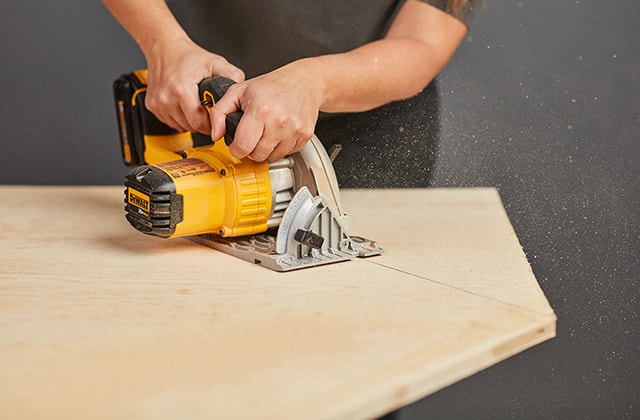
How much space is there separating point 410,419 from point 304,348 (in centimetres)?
167

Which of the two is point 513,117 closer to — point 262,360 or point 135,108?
point 135,108

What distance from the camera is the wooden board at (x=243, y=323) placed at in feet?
2.84

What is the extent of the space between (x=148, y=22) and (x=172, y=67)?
0.23 m

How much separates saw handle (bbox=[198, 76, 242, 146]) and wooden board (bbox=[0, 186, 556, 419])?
0.23 metres

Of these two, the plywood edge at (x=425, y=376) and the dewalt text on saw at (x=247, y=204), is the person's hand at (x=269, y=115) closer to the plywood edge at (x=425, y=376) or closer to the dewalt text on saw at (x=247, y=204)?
the dewalt text on saw at (x=247, y=204)

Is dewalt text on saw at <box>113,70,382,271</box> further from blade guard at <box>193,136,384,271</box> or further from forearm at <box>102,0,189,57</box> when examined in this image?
forearm at <box>102,0,189,57</box>

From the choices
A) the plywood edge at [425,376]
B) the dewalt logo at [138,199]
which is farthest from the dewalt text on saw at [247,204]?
the plywood edge at [425,376]

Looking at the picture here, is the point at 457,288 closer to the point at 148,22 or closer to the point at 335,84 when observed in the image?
the point at 335,84

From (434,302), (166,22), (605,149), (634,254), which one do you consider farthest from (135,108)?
(634,254)

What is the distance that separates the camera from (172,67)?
1592 millimetres

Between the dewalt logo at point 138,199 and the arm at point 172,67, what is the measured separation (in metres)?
0.20

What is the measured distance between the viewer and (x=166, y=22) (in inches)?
68.1

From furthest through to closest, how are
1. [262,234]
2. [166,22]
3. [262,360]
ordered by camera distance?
[166,22], [262,234], [262,360]

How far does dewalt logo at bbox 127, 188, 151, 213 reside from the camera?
1.37m
